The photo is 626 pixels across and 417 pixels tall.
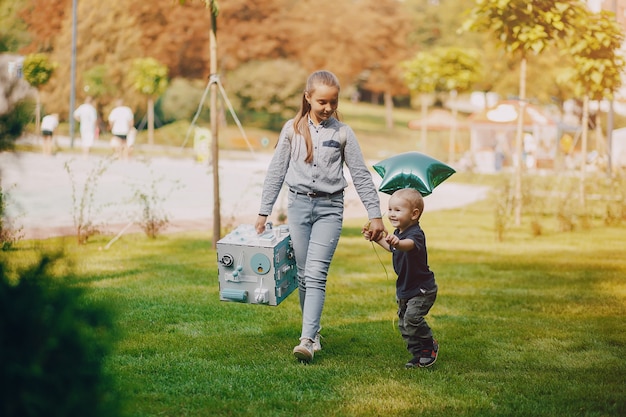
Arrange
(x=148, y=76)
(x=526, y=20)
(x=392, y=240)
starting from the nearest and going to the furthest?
(x=392, y=240)
(x=526, y=20)
(x=148, y=76)

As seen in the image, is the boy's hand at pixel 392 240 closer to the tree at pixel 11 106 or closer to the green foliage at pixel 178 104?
the tree at pixel 11 106

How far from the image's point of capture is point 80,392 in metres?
2.22

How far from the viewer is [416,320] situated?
490 cm

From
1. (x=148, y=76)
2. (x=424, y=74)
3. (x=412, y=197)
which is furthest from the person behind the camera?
(x=424, y=74)

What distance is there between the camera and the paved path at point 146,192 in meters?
11.6

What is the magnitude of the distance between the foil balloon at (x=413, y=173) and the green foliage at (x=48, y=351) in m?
3.14

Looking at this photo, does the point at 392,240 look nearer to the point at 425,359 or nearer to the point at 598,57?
the point at 425,359

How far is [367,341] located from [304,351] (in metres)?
0.85

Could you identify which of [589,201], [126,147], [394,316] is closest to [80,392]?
[394,316]

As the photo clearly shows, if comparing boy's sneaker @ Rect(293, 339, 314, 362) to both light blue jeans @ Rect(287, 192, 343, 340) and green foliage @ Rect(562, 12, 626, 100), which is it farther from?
green foliage @ Rect(562, 12, 626, 100)

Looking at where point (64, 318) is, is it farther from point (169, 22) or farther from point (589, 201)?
point (169, 22)

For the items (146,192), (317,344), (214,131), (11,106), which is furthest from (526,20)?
(11,106)

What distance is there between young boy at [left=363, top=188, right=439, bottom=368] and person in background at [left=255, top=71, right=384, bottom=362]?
7.1 inches

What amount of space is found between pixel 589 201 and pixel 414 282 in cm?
1161
